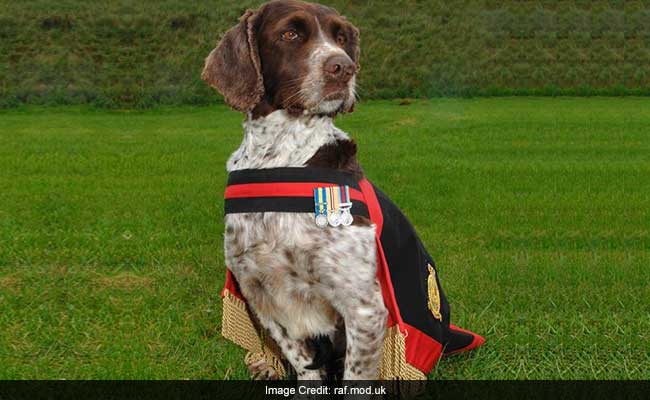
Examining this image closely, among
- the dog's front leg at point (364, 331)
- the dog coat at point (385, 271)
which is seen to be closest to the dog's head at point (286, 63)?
the dog coat at point (385, 271)

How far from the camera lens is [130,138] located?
15.4m

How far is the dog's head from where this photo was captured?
3.74 m

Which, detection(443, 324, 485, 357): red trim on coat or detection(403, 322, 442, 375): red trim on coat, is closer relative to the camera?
detection(403, 322, 442, 375): red trim on coat

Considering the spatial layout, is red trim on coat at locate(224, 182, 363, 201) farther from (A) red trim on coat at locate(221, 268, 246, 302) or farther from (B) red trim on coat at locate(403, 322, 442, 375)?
(B) red trim on coat at locate(403, 322, 442, 375)

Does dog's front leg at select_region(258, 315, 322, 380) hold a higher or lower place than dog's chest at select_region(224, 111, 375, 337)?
lower

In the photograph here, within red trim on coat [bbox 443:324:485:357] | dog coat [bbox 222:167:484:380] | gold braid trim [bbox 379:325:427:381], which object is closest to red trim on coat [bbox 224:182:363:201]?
dog coat [bbox 222:167:484:380]

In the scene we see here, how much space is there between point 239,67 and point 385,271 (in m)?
1.25

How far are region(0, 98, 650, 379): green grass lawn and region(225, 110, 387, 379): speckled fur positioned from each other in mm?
984

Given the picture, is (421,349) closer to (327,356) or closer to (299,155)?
(327,356)

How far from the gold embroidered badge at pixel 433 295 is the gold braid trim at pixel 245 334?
3.00ft

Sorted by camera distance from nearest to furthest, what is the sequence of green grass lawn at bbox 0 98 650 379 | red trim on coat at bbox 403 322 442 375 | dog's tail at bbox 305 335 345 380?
red trim on coat at bbox 403 322 442 375, dog's tail at bbox 305 335 345 380, green grass lawn at bbox 0 98 650 379

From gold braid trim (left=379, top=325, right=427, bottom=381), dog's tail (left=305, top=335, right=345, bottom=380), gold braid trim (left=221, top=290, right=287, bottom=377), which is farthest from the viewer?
gold braid trim (left=221, top=290, right=287, bottom=377)

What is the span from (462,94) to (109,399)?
17.9 m

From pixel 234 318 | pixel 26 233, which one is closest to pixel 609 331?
pixel 234 318
